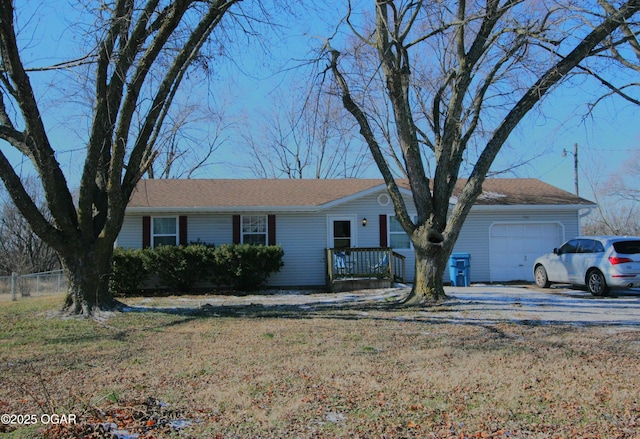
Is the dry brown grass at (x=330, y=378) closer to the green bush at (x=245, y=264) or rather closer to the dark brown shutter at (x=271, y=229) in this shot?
the green bush at (x=245, y=264)

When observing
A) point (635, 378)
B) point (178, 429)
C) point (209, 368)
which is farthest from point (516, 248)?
point (178, 429)

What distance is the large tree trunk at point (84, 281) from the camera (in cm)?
947

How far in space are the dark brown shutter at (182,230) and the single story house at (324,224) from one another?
0.03 meters

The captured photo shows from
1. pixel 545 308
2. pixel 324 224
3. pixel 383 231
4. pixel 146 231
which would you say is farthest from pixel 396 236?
pixel 146 231

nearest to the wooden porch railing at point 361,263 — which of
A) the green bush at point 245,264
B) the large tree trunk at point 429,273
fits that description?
the green bush at point 245,264

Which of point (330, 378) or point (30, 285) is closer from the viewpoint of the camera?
point (330, 378)

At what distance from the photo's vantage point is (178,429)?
13.0ft

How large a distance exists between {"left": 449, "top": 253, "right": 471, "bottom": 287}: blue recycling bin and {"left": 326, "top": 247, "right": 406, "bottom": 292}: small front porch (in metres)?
1.76

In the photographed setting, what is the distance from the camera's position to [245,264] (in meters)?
15.4

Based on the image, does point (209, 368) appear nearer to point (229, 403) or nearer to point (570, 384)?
point (229, 403)

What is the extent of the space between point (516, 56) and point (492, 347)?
683cm

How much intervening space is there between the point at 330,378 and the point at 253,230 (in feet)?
39.2

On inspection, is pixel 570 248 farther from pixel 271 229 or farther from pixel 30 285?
pixel 30 285

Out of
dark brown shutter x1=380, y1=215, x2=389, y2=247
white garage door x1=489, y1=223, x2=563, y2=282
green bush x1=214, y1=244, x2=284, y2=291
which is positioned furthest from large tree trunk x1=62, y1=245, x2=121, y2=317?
white garage door x1=489, y1=223, x2=563, y2=282
